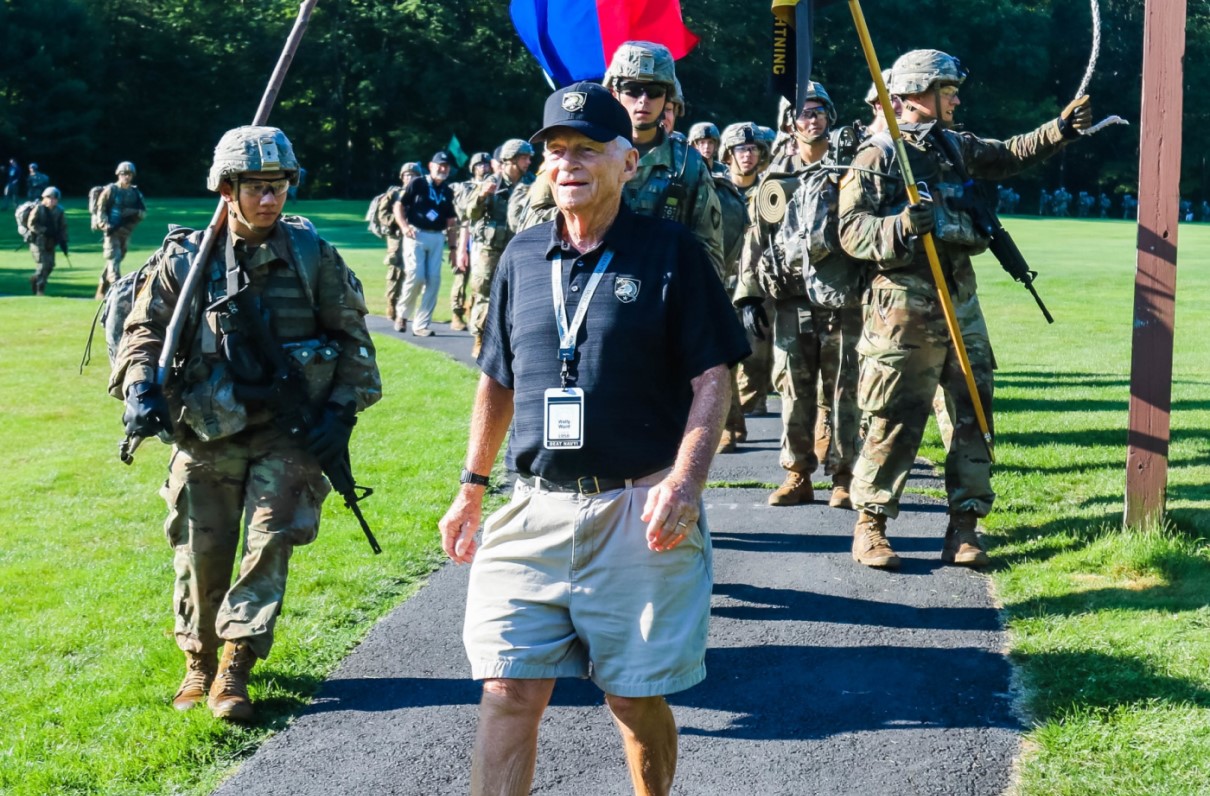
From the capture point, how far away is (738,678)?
5.82m

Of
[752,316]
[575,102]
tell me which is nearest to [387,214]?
[752,316]

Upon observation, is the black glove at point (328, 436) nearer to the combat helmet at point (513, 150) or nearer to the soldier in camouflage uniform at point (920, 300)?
the soldier in camouflage uniform at point (920, 300)

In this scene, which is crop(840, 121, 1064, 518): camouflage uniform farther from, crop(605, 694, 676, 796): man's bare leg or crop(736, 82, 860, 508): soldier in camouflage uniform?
crop(605, 694, 676, 796): man's bare leg

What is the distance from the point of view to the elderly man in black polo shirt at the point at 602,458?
388 cm

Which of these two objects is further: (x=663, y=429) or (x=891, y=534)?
(x=891, y=534)

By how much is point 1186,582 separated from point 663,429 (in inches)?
154

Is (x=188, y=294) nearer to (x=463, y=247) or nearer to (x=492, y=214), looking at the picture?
(x=492, y=214)

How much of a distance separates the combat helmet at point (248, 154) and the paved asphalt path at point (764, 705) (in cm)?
207

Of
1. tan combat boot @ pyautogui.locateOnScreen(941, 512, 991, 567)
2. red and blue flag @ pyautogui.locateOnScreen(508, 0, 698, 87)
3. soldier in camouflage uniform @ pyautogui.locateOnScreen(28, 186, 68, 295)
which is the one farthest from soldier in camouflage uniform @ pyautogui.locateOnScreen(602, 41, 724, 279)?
soldier in camouflage uniform @ pyautogui.locateOnScreen(28, 186, 68, 295)

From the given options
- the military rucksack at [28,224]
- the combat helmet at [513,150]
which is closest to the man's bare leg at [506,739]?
the combat helmet at [513,150]

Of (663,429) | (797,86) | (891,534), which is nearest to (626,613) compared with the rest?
(663,429)

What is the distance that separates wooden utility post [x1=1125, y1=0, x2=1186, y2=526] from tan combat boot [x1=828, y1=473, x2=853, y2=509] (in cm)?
195

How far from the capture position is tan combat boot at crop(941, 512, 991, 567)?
24.2 ft

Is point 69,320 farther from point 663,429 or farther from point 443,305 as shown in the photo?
point 663,429
